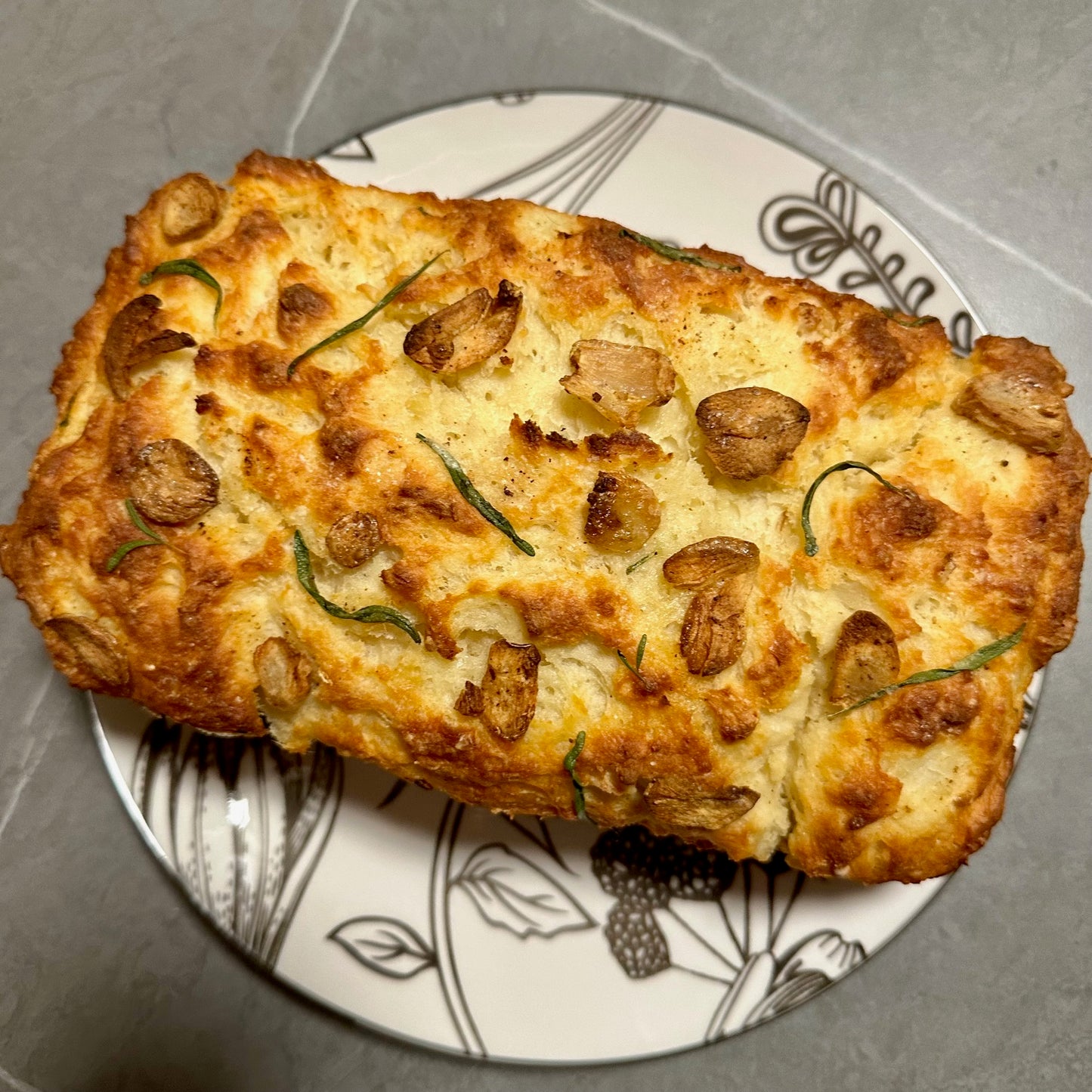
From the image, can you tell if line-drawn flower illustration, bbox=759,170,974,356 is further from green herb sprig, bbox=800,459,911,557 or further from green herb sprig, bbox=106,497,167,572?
green herb sprig, bbox=106,497,167,572

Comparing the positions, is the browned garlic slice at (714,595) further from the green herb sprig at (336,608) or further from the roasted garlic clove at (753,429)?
the green herb sprig at (336,608)

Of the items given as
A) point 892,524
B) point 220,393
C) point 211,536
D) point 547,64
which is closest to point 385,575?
point 211,536

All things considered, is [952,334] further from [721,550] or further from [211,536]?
[211,536]

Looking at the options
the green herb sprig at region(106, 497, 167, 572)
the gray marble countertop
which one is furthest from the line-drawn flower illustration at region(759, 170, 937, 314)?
the green herb sprig at region(106, 497, 167, 572)

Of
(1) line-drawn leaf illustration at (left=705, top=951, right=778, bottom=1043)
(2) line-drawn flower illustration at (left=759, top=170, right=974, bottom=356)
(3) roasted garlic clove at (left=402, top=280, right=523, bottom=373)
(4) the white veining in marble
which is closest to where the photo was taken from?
(3) roasted garlic clove at (left=402, top=280, right=523, bottom=373)

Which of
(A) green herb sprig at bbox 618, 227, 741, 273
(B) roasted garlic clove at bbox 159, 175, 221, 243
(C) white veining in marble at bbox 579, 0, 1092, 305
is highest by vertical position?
(C) white veining in marble at bbox 579, 0, 1092, 305

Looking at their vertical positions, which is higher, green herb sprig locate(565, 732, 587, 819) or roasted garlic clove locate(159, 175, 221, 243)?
roasted garlic clove locate(159, 175, 221, 243)

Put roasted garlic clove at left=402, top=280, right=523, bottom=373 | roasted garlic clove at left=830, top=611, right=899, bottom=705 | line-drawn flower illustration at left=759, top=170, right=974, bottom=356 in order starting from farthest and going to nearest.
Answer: line-drawn flower illustration at left=759, top=170, right=974, bottom=356 → roasted garlic clove at left=402, top=280, right=523, bottom=373 → roasted garlic clove at left=830, top=611, right=899, bottom=705

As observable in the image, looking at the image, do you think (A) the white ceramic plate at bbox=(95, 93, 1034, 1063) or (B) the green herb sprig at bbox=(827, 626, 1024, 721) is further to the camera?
(A) the white ceramic plate at bbox=(95, 93, 1034, 1063)
